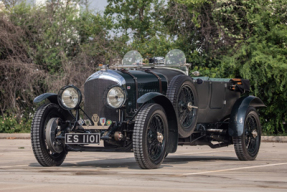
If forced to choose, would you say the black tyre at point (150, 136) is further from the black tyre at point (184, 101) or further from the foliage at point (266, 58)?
the foliage at point (266, 58)

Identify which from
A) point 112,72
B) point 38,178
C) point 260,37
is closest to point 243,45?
point 260,37

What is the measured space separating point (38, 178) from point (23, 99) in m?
16.0

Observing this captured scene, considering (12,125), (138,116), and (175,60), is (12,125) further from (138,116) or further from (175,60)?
(138,116)

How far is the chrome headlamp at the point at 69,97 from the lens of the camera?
877 centimetres

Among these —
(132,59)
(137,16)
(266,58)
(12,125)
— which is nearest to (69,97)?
(132,59)

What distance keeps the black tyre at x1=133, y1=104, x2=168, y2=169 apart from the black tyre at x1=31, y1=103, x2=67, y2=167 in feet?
5.60

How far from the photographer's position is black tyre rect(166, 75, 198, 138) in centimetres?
Answer: 865

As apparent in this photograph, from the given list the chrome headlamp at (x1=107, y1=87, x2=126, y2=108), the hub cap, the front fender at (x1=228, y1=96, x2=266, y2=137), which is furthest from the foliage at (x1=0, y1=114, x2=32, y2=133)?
the hub cap

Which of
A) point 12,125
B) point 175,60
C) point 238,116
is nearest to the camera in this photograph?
point 238,116

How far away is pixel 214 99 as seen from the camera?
A: 1009cm

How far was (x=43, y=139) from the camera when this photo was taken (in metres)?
8.59

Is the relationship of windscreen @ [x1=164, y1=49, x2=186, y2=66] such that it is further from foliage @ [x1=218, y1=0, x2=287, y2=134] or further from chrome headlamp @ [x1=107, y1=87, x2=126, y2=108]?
foliage @ [x1=218, y1=0, x2=287, y2=134]

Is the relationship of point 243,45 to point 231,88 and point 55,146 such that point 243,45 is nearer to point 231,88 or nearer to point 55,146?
point 231,88

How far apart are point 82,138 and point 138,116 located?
3.11 feet
